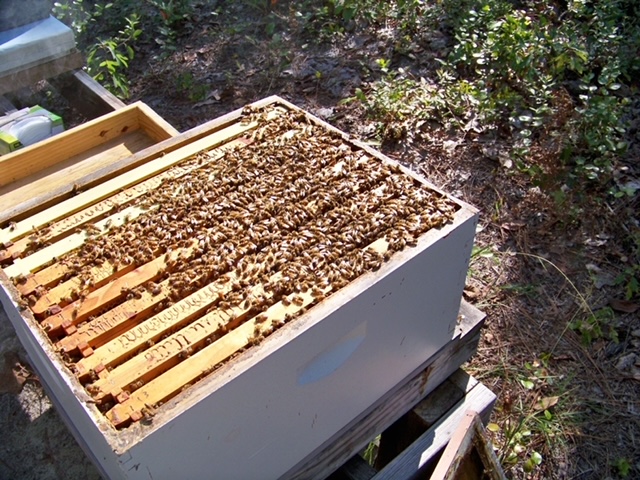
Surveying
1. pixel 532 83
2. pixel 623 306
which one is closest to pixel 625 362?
pixel 623 306

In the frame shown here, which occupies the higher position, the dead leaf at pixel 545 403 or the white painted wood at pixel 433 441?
the white painted wood at pixel 433 441

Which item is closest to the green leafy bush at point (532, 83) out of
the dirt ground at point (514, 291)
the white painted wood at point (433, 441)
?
the dirt ground at point (514, 291)

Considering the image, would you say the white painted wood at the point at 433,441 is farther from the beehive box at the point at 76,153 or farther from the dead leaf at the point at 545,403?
the beehive box at the point at 76,153

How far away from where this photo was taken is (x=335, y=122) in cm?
426

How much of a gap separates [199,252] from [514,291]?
6.92ft

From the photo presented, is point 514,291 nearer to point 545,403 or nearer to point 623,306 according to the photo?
point 623,306

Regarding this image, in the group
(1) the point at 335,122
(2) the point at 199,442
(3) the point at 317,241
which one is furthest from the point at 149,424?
(1) the point at 335,122

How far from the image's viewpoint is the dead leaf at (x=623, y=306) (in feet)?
10.5

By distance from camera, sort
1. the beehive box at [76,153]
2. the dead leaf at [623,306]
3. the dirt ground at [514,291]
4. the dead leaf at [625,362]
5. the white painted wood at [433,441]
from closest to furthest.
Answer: the white painted wood at [433,441]
the beehive box at [76,153]
the dirt ground at [514,291]
the dead leaf at [625,362]
the dead leaf at [623,306]

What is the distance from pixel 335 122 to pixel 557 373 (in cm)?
213

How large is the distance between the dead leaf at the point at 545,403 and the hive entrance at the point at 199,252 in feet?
4.95

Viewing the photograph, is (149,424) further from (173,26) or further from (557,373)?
(173,26)

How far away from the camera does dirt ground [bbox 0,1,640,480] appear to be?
9.23 ft

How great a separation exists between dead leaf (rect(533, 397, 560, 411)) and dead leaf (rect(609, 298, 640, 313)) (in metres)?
0.63
